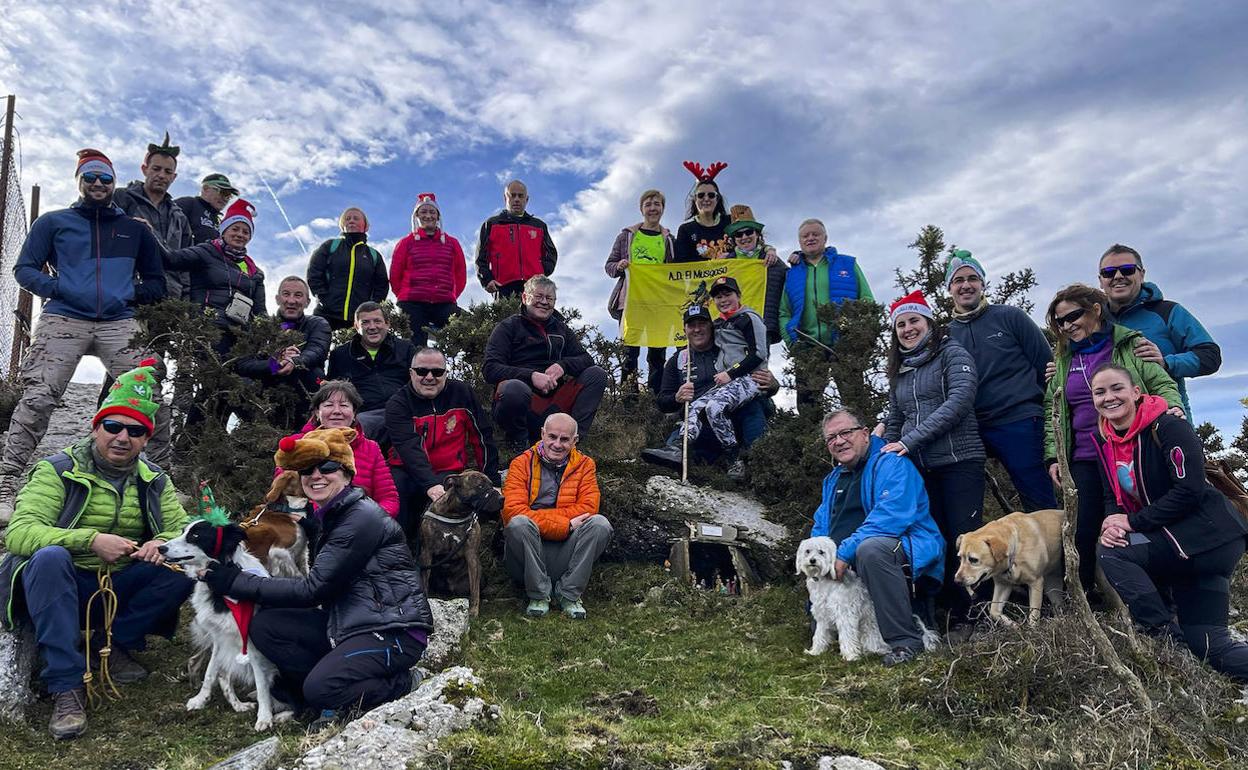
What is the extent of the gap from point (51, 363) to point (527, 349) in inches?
185

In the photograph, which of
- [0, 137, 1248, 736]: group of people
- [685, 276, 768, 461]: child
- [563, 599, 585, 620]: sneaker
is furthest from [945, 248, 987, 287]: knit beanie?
[563, 599, 585, 620]: sneaker

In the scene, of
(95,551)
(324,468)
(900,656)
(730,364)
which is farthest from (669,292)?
(95,551)

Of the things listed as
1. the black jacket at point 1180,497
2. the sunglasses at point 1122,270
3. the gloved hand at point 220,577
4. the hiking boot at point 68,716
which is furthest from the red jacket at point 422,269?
the black jacket at point 1180,497

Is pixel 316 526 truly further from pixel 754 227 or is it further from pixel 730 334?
pixel 754 227

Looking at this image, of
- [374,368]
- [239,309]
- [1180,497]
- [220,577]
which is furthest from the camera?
[239,309]

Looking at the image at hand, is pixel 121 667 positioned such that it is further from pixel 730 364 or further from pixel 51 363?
pixel 730 364

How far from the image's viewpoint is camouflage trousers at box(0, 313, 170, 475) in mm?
7746

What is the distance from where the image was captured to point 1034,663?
15.7ft

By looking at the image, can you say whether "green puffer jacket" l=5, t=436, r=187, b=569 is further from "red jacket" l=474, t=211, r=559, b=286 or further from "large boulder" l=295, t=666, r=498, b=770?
"red jacket" l=474, t=211, r=559, b=286

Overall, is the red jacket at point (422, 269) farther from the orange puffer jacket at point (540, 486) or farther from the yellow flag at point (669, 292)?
the orange puffer jacket at point (540, 486)

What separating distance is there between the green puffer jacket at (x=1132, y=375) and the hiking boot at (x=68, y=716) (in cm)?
674

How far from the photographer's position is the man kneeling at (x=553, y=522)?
7.37 metres

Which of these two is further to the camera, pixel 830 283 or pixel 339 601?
pixel 830 283

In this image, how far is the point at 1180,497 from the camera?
17.2 ft
